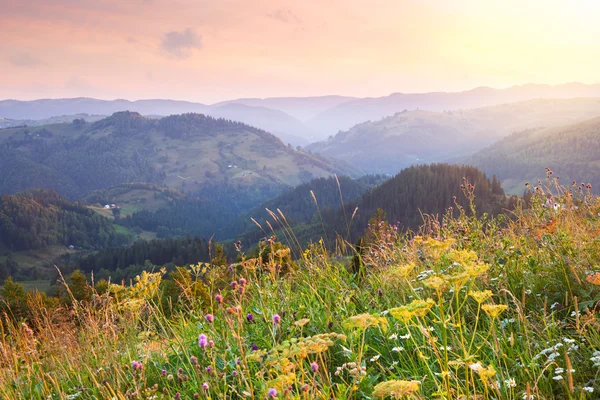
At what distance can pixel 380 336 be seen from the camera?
4559 mm

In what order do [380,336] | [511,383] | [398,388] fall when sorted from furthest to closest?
[380,336] < [511,383] < [398,388]

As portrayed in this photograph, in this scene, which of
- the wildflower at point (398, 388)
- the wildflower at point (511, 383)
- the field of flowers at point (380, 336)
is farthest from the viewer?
the field of flowers at point (380, 336)

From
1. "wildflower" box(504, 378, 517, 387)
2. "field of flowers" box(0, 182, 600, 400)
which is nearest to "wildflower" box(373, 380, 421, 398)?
"field of flowers" box(0, 182, 600, 400)

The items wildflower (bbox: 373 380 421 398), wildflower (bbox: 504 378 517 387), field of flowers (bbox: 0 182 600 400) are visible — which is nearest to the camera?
wildflower (bbox: 373 380 421 398)

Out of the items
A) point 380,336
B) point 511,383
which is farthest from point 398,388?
point 380,336

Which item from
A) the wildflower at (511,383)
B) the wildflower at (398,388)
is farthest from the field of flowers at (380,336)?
the wildflower at (398,388)

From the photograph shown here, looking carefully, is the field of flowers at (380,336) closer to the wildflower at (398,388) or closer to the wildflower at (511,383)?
the wildflower at (511,383)

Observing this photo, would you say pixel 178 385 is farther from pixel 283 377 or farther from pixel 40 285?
Result: pixel 40 285

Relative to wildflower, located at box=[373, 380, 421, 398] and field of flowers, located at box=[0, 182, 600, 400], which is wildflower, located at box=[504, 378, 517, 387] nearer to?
field of flowers, located at box=[0, 182, 600, 400]

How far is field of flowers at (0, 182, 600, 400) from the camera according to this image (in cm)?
338

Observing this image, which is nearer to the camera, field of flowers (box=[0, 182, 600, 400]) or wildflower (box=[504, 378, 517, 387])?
wildflower (box=[504, 378, 517, 387])

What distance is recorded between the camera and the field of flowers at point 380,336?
3.38 m

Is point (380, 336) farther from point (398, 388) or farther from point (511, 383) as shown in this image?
point (398, 388)

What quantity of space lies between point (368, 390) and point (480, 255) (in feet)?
12.2
